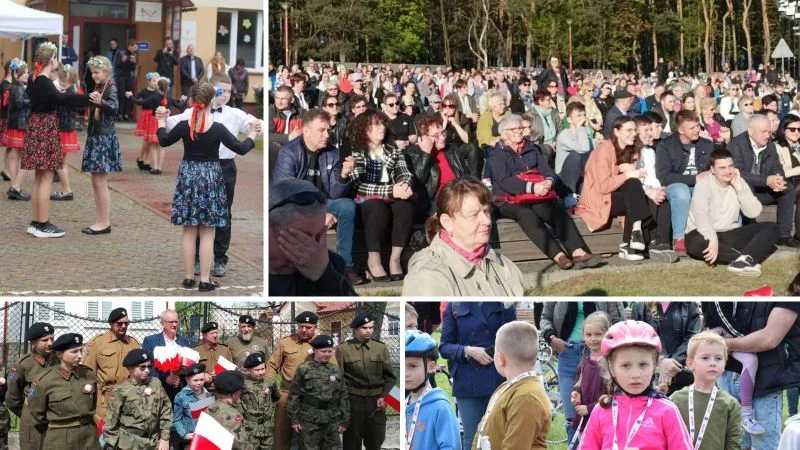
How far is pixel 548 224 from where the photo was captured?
8492 mm

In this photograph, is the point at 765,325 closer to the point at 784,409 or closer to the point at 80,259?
the point at 784,409

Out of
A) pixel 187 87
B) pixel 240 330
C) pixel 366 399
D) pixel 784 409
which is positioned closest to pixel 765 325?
pixel 784 409

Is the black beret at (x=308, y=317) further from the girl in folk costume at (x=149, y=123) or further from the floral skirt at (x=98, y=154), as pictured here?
the girl in folk costume at (x=149, y=123)

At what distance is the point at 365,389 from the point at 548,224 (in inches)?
56.5

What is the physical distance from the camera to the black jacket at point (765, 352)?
8.20 meters

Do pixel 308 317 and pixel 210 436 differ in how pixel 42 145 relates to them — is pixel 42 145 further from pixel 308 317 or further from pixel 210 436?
pixel 210 436

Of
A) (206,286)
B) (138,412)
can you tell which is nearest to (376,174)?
(206,286)

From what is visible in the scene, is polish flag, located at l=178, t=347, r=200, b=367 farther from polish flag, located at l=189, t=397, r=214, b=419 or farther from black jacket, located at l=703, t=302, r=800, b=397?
black jacket, located at l=703, t=302, r=800, b=397

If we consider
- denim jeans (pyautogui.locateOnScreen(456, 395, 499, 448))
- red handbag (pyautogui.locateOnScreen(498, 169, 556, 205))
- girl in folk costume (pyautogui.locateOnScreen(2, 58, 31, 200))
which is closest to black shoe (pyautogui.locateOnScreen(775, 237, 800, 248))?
red handbag (pyautogui.locateOnScreen(498, 169, 556, 205))

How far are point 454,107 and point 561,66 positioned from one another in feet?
2.62

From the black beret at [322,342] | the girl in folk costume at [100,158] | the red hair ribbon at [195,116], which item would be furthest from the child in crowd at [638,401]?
the girl in folk costume at [100,158]

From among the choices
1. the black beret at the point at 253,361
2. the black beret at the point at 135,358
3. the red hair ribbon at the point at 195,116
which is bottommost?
the black beret at the point at 253,361

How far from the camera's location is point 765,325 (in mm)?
8258

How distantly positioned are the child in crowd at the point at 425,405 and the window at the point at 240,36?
2844mm
